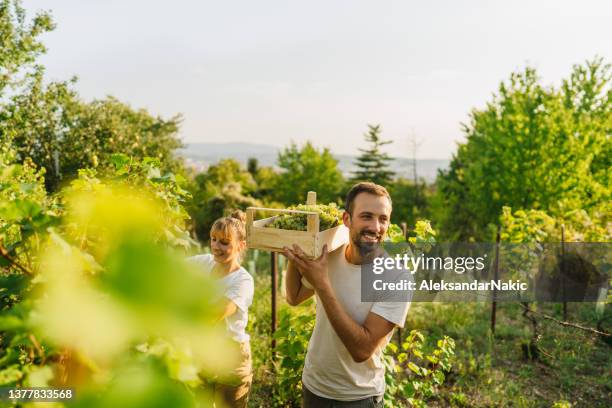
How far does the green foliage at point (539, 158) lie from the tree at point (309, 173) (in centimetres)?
1978

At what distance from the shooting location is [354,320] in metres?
2.00

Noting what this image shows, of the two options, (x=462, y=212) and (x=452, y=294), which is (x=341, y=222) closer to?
(x=452, y=294)

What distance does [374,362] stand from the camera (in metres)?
2.13

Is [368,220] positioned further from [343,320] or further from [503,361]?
[503,361]

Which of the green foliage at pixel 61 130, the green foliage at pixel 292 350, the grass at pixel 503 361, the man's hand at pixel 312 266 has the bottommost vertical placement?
the grass at pixel 503 361

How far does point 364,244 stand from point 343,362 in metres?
0.56

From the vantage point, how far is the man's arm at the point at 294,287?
2.36m

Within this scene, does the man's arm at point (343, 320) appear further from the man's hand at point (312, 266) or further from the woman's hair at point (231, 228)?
the woman's hair at point (231, 228)

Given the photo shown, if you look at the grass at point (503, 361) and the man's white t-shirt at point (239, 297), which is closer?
the man's white t-shirt at point (239, 297)

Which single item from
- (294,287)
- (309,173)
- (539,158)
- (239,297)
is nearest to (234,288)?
(239,297)

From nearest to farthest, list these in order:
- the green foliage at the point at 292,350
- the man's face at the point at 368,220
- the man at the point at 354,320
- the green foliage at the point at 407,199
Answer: the man at the point at 354,320
the man's face at the point at 368,220
the green foliage at the point at 292,350
the green foliage at the point at 407,199

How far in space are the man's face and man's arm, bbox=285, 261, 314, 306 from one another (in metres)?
0.40

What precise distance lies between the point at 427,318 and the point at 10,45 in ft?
57.7

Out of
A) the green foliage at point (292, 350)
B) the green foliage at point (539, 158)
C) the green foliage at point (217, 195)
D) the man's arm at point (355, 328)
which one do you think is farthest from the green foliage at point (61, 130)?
the man's arm at point (355, 328)
